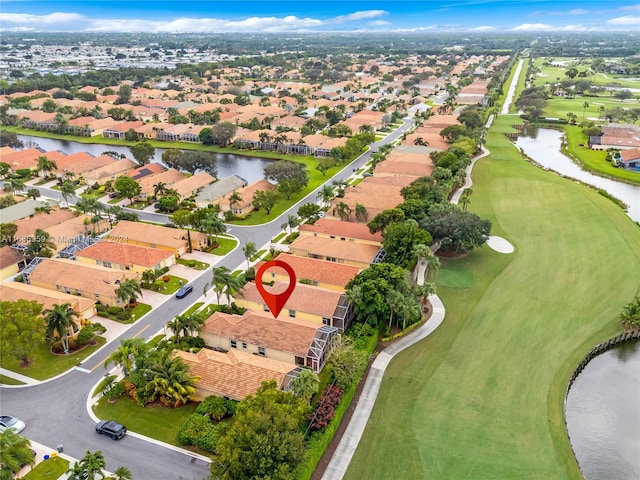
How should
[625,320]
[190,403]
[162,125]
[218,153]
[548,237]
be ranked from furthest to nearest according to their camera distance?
1. [162,125]
2. [218,153]
3. [548,237]
4. [625,320]
5. [190,403]

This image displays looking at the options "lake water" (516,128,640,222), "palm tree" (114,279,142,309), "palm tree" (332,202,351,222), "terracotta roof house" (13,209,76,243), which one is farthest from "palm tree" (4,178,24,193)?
"lake water" (516,128,640,222)

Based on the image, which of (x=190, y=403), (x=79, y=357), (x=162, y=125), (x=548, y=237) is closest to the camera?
(x=190, y=403)

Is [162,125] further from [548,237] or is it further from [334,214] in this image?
[548,237]

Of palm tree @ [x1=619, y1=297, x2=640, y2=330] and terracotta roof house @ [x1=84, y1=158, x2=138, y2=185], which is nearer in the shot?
palm tree @ [x1=619, y1=297, x2=640, y2=330]

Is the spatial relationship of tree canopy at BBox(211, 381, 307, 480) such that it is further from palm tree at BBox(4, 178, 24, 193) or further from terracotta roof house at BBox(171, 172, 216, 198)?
palm tree at BBox(4, 178, 24, 193)

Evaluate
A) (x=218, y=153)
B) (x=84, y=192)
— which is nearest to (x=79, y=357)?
(x=84, y=192)

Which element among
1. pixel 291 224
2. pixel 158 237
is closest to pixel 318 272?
pixel 291 224

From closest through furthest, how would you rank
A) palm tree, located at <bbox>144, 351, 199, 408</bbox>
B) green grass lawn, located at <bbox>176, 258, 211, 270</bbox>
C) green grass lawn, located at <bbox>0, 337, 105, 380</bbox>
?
palm tree, located at <bbox>144, 351, 199, 408</bbox>
green grass lawn, located at <bbox>0, 337, 105, 380</bbox>
green grass lawn, located at <bbox>176, 258, 211, 270</bbox>
